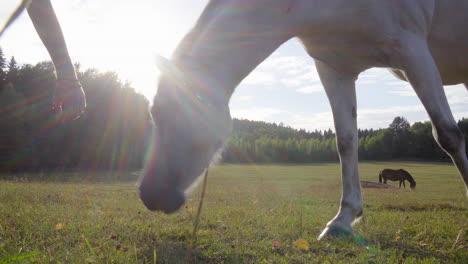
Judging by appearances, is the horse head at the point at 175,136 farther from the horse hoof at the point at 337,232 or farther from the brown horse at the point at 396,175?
the brown horse at the point at 396,175

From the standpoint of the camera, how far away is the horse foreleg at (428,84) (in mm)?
2775

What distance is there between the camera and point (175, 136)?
2.20m

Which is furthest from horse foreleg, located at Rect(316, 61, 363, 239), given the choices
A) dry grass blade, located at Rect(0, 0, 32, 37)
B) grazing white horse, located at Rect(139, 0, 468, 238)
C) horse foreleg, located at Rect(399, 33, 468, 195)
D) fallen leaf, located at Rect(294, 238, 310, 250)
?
dry grass blade, located at Rect(0, 0, 32, 37)

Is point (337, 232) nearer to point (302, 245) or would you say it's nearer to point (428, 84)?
point (302, 245)

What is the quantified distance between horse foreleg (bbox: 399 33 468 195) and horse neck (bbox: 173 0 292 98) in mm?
1008

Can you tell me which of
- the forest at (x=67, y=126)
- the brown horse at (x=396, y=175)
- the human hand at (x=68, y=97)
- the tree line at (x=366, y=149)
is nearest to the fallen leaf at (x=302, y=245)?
the human hand at (x=68, y=97)

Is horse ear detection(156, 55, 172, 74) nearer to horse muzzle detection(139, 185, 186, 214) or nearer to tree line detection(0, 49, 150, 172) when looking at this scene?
horse muzzle detection(139, 185, 186, 214)

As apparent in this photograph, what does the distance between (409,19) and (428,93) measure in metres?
0.62

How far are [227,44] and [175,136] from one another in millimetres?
751

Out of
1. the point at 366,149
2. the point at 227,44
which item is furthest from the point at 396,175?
the point at 366,149

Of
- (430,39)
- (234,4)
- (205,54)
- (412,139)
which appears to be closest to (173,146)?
(205,54)

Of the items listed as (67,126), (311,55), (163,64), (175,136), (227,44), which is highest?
(67,126)

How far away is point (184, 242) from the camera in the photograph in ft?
8.24

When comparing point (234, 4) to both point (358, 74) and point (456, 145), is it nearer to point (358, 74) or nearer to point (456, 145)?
point (358, 74)
